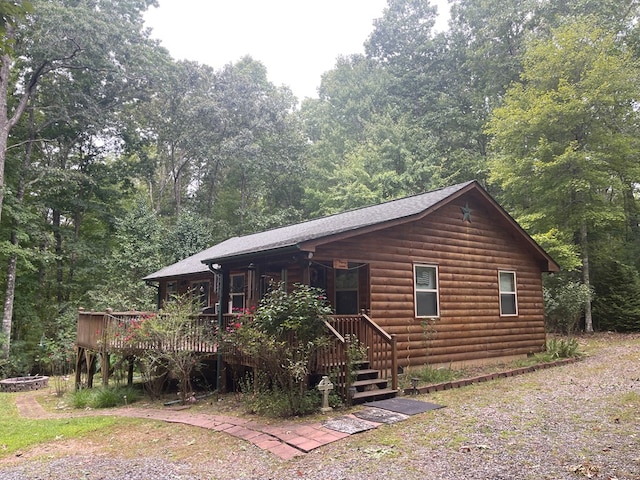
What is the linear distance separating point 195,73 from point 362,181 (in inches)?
514

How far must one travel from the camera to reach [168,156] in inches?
1225

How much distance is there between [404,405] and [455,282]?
4789mm

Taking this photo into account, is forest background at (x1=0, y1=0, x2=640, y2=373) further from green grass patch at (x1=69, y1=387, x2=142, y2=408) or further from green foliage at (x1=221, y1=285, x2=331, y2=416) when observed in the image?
green foliage at (x1=221, y1=285, x2=331, y2=416)

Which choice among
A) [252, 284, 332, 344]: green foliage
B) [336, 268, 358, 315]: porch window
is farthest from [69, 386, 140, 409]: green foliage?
[336, 268, 358, 315]: porch window

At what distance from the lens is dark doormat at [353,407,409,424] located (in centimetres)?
642

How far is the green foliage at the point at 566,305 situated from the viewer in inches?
645

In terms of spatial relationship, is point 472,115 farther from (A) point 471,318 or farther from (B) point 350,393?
(B) point 350,393

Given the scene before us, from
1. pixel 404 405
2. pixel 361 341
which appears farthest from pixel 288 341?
pixel 404 405

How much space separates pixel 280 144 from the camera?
31141 millimetres

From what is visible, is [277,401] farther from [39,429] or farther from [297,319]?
[39,429]

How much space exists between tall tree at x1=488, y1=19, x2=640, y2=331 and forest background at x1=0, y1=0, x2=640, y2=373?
9 cm

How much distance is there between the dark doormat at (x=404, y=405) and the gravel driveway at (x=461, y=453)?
0.24 m

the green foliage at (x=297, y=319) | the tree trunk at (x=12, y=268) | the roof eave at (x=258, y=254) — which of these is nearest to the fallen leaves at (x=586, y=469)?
the green foliage at (x=297, y=319)

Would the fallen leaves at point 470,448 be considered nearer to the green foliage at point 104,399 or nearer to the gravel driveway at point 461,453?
the gravel driveway at point 461,453
